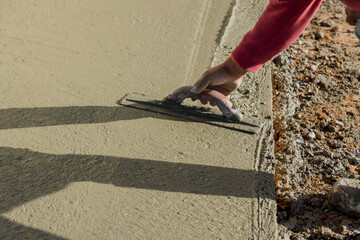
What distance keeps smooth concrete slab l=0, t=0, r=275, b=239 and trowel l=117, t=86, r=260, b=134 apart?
5 centimetres

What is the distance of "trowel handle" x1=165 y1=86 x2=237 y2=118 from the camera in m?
2.13

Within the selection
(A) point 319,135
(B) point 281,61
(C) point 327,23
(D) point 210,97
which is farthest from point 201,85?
(C) point 327,23

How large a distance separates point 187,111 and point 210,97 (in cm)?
23

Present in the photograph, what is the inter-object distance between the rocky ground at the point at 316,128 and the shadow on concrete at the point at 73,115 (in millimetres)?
412

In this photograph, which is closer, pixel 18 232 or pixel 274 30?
pixel 18 232

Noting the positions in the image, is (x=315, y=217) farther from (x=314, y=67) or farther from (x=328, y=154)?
(x=314, y=67)

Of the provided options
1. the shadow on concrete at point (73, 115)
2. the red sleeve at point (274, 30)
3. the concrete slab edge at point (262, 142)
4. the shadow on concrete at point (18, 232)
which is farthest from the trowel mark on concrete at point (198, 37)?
the shadow on concrete at point (18, 232)

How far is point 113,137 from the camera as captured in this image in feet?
6.93

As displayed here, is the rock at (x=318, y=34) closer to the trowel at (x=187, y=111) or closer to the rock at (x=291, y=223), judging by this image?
the trowel at (x=187, y=111)

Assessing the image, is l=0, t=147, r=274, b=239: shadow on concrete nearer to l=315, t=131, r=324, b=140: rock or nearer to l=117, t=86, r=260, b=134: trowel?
l=117, t=86, r=260, b=134: trowel

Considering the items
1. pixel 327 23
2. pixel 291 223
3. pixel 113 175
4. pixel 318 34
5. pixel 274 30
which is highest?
pixel 327 23

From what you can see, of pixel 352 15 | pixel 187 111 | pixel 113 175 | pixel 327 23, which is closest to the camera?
pixel 352 15

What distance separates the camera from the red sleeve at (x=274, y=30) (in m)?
1.64

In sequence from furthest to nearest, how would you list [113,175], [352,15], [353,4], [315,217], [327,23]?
[327,23]
[315,217]
[113,175]
[352,15]
[353,4]
